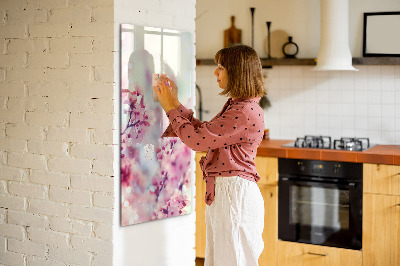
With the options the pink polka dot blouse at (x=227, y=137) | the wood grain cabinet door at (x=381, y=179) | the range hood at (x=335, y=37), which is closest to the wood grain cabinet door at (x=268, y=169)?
the wood grain cabinet door at (x=381, y=179)

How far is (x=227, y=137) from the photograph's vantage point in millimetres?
2592

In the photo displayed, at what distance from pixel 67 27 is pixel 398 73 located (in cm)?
259

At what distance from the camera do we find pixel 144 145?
3.00 meters

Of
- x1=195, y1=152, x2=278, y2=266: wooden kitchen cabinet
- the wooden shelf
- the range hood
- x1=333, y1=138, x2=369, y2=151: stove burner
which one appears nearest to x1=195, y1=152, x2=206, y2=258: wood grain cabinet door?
x1=195, y1=152, x2=278, y2=266: wooden kitchen cabinet

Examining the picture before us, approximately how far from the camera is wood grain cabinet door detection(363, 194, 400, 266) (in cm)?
381

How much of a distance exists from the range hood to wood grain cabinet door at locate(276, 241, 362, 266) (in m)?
1.28

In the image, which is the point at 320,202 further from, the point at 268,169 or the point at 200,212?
the point at 200,212

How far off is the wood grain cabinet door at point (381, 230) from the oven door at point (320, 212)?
6cm

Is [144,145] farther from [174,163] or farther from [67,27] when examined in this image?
[67,27]

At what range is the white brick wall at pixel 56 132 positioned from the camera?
2.88 metres

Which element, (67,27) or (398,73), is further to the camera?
(398,73)

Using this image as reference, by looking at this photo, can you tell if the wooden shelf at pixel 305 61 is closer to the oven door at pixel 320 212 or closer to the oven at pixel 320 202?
the oven at pixel 320 202

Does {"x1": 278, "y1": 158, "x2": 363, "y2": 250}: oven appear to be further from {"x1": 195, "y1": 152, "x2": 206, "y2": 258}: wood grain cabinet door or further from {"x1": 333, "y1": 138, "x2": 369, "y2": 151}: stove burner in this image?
{"x1": 195, "y1": 152, "x2": 206, "y2": 258}: wood grain cabinet door

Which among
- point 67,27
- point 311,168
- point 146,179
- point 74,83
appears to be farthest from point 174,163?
point 311,168
